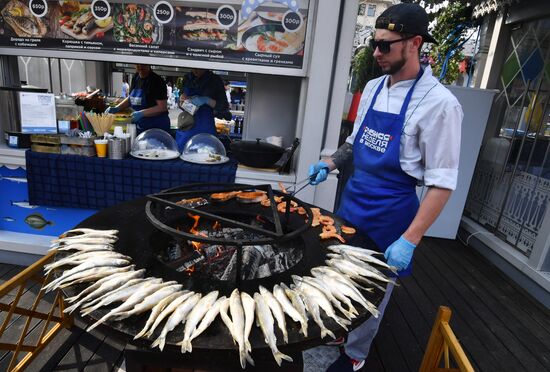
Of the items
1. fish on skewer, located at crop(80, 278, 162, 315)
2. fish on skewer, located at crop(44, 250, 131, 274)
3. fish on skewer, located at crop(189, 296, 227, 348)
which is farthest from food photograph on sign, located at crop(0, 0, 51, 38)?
fish on skewer, located at crop(189, 296, 227, 348)

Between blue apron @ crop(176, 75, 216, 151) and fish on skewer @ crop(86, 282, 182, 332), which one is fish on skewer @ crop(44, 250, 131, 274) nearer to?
fish on skewer @ crop(86, 282, 182, 332)

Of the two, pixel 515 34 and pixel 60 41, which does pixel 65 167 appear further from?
pixel 515 34

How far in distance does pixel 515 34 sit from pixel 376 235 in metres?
5.09

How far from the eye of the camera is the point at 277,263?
6.55 feet

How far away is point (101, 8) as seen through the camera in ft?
10.3

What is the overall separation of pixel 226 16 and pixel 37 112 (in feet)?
6.71

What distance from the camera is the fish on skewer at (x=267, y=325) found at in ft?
3.52

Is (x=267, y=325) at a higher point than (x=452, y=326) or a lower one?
higher

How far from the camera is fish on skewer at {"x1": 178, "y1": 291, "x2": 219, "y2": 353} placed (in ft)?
3.51

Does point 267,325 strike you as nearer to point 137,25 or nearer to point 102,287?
point 102,287

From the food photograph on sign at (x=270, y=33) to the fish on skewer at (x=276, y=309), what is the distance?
2.47m

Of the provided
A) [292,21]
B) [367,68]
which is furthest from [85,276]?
[367,68]

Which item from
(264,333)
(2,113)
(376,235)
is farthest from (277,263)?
(2,113)

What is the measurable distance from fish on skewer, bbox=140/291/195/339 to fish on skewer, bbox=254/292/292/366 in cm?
27
